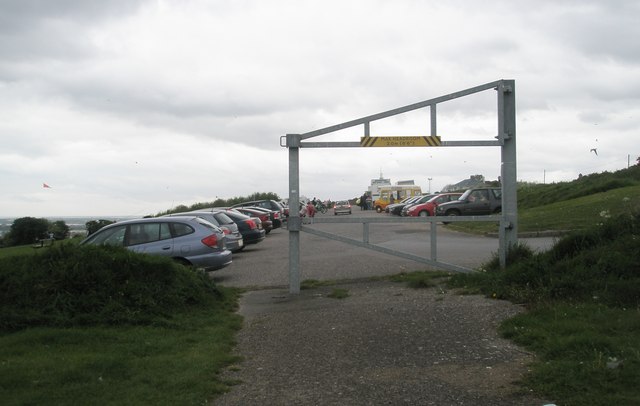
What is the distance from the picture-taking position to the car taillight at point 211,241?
1251cm

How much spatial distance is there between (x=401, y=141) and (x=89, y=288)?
5605 millimetres

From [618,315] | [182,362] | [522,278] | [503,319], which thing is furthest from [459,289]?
[182,362]

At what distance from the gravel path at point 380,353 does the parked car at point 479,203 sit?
19.6m

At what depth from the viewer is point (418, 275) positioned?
11.4m

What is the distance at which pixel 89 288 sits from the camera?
8195 millimetres

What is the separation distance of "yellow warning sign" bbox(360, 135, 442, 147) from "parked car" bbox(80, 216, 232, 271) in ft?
13.3

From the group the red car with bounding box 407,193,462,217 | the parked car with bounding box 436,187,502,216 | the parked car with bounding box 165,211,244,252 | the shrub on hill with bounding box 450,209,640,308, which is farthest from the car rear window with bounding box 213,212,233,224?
the red car with bounding box 407,193,462,217

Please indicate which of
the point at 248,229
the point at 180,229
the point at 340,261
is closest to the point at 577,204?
the point at 248,229

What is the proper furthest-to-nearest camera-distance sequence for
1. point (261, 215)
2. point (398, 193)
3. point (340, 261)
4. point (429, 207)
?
point (398, 193)
point (429, 207)
point (261, 215)
point (340, 261)

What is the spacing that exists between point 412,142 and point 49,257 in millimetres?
6091

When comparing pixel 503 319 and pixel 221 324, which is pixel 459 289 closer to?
pixel 503 319

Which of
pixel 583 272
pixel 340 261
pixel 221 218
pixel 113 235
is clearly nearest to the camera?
pixel 583 272

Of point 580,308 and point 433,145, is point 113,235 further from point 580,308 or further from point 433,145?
point 580,308

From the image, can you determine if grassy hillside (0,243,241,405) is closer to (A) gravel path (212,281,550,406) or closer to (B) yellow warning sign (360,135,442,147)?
(A) gravel path (212,281,550,406)
